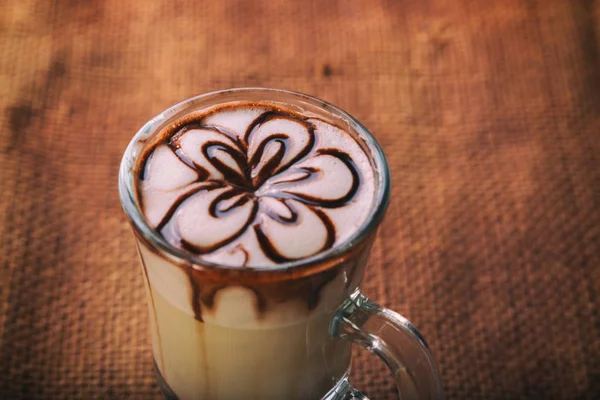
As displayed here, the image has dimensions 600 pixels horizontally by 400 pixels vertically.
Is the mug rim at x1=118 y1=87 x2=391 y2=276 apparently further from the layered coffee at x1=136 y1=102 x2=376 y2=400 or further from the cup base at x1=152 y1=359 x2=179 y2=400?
the cup base at x1=152 y1=359 x2=179 y2=400

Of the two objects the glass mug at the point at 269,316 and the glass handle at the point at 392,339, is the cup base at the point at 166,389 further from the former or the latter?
the glass handle at the point at 392,339

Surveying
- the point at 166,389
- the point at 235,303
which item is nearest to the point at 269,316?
the point at 235,303

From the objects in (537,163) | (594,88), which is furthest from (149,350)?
(594,88)

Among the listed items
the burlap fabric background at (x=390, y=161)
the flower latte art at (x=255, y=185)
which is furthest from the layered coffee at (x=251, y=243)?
the burlap fabric background at (x=390, y=161)

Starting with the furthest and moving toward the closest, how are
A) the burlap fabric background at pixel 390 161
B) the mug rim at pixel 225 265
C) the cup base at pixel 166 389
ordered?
the burlap fabric background at pixel 390 161, the cup base at pixel 166 389, the mug rim at pixel 225 265

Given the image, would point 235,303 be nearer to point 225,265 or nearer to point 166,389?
point 225,265

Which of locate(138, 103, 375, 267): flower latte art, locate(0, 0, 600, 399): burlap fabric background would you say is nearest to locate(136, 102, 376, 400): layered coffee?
locate(138, 103, 375, 267): flower latte art
